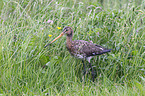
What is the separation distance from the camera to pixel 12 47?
4520 millimetres

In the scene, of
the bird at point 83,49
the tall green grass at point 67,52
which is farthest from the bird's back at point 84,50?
the tall green grass at point 67,52

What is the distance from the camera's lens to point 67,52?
16.2ft

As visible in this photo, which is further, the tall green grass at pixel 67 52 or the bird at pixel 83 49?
the bird at pixel 83 49

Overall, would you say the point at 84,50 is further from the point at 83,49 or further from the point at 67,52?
the point at 67,52

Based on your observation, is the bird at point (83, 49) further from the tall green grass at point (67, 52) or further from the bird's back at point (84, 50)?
the tall green grass at point (67, 52)

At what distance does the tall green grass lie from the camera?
13.3 ft

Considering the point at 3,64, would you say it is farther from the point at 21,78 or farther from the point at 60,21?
the point at 60,21

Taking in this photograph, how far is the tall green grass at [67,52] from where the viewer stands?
13.3 feet

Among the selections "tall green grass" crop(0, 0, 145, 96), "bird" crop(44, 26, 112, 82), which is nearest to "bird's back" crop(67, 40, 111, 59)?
"bird" crop(44, 26, 112, 82)

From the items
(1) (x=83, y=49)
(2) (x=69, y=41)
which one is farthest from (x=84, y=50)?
(2) (x=69, y=41)

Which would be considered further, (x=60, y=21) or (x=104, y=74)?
(x=60, y=21)

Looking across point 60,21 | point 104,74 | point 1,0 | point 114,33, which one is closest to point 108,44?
point 114,33

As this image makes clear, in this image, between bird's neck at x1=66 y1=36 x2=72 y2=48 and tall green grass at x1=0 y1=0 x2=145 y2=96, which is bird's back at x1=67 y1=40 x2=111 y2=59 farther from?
tall green grass at x1=0 y1=0 x2=145 y2=96

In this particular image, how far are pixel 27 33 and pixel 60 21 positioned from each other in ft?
2.99
